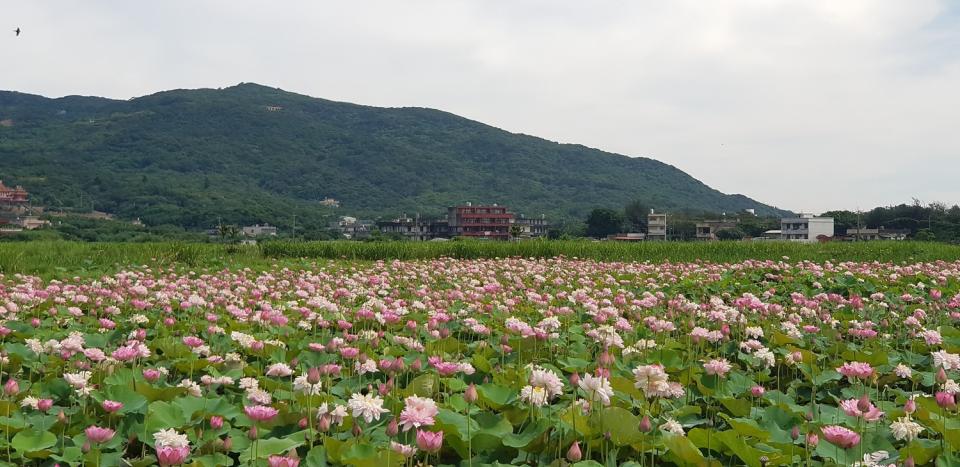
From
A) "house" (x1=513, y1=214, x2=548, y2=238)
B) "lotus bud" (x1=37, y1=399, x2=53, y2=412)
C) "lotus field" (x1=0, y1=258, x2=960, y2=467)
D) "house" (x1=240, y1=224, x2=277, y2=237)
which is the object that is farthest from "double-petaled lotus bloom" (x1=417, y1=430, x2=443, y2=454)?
"house" (x1=513, y1=214, x2=548, y2=238)

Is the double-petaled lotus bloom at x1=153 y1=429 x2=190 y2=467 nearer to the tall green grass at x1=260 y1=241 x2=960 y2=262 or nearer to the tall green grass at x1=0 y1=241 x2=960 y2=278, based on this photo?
the tall green grass at x1=0 y1=241 x2=960 y2=278

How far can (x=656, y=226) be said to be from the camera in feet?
391

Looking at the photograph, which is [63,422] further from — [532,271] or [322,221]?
[322,221]

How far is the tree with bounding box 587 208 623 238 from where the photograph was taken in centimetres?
12262

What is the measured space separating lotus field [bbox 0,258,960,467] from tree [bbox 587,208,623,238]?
387 ft

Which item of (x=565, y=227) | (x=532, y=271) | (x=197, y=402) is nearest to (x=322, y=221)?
(x=565, y=227)

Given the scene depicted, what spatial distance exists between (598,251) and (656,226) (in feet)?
344

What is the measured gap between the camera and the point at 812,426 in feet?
9.00

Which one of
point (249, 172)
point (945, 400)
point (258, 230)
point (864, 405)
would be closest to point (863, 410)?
point (864, 405)

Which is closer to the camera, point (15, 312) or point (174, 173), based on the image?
point (15, 312)

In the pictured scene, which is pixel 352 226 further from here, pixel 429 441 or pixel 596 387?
pixel 429 441

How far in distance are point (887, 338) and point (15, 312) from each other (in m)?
6.54

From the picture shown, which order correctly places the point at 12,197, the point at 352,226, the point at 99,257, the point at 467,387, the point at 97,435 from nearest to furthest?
the point at 97,435, the point at 467,387, the point at 99,257, the point at 12,197, the point at 352,226

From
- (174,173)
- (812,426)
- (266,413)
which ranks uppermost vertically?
(174,173)
